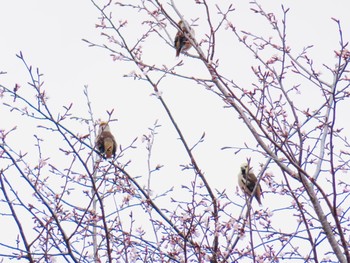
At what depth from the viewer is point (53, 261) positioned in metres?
4.56

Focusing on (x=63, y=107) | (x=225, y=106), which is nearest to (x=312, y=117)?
(x=225, y=106)

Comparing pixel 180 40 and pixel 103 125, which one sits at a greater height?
pixel 180 40

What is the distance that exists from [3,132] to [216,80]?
1515mm

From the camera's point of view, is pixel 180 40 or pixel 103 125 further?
pixel 180 40

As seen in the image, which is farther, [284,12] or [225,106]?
[284,12]

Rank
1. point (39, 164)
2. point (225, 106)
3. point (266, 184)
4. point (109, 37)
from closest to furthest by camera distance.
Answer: point (225, 106), point (39, 164), point (266, 184), point (109, 37)

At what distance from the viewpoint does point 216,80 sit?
4.64 meters

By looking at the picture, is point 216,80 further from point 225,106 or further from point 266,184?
point 266,184

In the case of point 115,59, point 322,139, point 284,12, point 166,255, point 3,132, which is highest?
point 115,59

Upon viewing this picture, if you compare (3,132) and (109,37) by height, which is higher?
(109,37)

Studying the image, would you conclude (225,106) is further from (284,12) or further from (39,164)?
(39,164)

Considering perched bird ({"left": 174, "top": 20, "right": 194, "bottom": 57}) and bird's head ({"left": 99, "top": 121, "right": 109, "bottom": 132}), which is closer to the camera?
bird's head ({"left": 99, "top": 121, "right": 109, "bottom": 132})

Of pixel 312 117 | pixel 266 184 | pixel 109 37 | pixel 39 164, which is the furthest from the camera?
pixel 109 37

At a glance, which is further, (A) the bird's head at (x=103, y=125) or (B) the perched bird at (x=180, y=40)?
(B) the perched bird at (x=180, y=40)
